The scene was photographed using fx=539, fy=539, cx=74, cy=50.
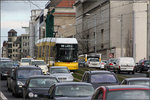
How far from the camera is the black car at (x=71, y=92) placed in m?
14.3

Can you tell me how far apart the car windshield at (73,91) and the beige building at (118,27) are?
6934cm

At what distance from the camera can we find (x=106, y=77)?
2305 cm

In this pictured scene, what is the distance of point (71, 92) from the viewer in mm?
14773

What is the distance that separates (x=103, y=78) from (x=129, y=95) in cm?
1322

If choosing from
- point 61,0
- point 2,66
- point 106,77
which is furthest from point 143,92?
point 61,0

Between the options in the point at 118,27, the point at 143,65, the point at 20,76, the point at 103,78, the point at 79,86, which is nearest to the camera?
the point at 79,86

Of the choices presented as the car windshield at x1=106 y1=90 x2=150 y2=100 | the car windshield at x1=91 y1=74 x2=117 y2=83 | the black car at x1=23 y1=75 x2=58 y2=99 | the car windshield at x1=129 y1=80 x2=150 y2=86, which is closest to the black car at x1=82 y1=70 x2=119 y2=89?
the car windshield at x1=91 y1=74 x2=117 y2=83

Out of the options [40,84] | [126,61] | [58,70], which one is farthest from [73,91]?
[126,61]

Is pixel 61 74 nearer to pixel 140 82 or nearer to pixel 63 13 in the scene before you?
pixel 140 82

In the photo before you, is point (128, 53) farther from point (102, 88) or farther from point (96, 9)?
point (102, 88)

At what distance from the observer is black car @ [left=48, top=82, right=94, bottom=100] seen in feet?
46.8

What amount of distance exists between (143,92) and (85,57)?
3359 inches

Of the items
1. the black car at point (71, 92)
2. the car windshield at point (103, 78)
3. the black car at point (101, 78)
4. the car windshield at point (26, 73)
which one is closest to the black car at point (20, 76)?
the car windshield at point (26, 73)

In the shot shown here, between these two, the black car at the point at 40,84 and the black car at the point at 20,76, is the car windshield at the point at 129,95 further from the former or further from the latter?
the black car at the point at 20,76
